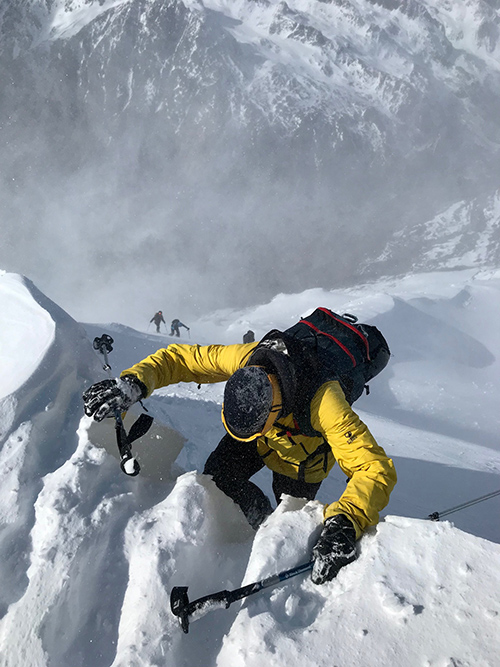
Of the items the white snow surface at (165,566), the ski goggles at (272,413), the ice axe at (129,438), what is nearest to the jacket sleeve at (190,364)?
the ice axe at (129,438)

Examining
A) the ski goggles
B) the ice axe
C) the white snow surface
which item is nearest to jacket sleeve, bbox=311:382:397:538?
the white snow surface

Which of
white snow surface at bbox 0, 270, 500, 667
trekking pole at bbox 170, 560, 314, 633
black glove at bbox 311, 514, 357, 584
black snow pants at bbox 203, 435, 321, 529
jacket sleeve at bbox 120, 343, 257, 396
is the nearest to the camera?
white snow surface at bbox 0, 270, 500, 667

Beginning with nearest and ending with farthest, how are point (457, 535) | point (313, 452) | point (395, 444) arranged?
point (457, 535), point (313, 452), point (395, 444)

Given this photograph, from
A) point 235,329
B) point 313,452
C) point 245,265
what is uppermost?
point 313,452

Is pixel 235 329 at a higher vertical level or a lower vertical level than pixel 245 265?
higher

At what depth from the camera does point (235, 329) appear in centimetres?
2520

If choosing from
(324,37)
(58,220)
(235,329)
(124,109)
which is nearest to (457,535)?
(235,329)

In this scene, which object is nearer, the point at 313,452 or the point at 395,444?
the point at 313,452

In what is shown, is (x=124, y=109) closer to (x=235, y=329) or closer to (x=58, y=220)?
(x=58, y=220)

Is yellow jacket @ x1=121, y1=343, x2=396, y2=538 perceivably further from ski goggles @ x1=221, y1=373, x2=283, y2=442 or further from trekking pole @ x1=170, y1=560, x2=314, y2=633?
trekking pole @ x1=170, y1=560, x2=314, y2=633

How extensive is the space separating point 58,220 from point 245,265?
4726cm

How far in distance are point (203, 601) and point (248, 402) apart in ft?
3.18

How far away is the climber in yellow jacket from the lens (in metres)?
2.06

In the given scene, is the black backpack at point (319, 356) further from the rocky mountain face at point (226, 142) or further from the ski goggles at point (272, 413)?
the rocky mountain face at point (226, 142)
